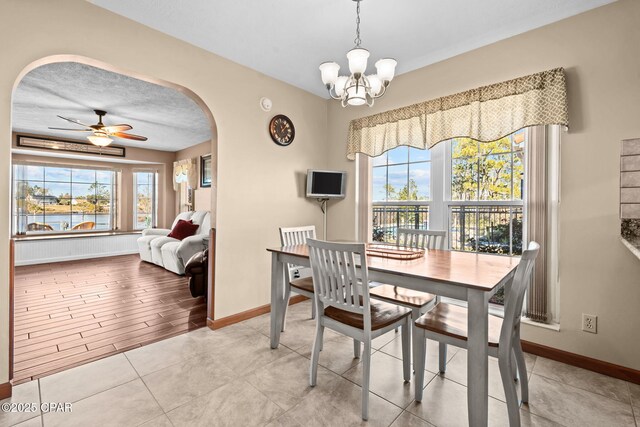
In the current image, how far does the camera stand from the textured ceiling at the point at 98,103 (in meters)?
3.09

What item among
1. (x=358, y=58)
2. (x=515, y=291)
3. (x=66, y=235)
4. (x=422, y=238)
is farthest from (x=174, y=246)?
(x=515, y=291)

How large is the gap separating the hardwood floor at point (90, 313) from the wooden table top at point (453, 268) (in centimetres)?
170

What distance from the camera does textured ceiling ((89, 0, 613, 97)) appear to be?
6.70 feet

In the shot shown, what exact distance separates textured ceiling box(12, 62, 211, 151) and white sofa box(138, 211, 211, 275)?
1.64 meters

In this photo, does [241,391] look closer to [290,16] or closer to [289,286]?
[289,286]

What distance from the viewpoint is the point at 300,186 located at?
359 cm

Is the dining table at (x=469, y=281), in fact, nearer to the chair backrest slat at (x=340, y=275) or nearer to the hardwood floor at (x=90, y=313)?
the chair backrest slat at (x=340, y=275)

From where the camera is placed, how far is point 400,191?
3303 millimetres

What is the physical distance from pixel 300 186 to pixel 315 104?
107cm

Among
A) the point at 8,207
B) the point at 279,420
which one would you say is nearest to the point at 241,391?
the point at 279,420

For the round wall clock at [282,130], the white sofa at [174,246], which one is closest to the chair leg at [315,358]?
the round wall clock at [282,130]

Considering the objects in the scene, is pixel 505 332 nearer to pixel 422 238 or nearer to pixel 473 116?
pixel 422 238

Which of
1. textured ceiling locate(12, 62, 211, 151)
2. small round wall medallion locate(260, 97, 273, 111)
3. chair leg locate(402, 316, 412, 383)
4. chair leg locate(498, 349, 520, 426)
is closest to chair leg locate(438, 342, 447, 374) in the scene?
chair leg locate(402, 316, 412, 383)

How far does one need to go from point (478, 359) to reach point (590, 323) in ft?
4.63
